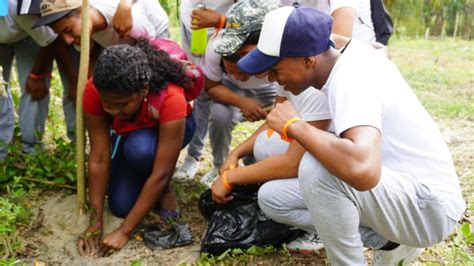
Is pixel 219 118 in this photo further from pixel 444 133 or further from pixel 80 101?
pixel 444 133

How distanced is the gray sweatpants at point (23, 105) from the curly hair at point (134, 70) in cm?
101

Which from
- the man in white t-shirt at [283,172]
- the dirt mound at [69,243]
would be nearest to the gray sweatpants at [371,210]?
the man in white t-shirt at [283,172]

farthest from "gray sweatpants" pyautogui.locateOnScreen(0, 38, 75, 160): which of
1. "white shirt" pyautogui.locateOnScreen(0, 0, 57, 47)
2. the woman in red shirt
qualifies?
the woman in red shirt

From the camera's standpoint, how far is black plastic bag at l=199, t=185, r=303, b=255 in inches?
102

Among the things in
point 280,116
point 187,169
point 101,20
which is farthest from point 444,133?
point 101,20

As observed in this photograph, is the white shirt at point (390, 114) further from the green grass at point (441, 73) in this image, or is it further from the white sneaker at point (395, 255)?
the green grass at point (441, 73)

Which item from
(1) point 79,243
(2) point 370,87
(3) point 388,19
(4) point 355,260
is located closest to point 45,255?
(1) point 79,243

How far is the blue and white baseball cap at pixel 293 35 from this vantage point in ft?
6.21

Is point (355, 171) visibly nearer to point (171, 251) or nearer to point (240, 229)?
point (240, 229)

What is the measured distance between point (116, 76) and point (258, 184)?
2.83 ft

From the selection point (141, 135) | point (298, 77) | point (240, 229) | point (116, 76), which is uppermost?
point (298, 77)

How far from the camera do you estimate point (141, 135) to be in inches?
110

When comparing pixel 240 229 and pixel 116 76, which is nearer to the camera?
pixel 116 76

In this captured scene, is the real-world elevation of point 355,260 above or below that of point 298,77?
below
